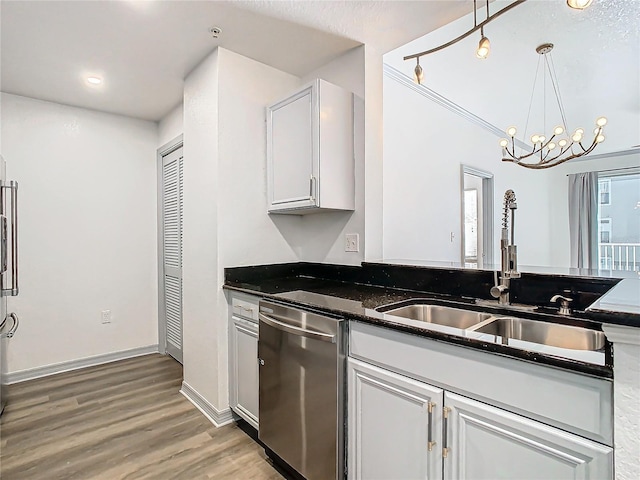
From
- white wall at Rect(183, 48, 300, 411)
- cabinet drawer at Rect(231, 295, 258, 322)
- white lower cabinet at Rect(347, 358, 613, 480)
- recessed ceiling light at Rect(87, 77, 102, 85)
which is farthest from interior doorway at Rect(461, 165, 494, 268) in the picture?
recessed ceiling light at Rect(87, 77, 102, 85)

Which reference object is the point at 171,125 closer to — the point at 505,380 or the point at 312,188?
the point at 312,188

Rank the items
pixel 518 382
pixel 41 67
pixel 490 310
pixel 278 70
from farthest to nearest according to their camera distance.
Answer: pixel 278 70 < pixel 41 67 < pixel 490 310 < pixel 518 382

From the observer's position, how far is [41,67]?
2430 mm

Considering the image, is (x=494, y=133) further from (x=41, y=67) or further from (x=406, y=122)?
(x=41, y=67)

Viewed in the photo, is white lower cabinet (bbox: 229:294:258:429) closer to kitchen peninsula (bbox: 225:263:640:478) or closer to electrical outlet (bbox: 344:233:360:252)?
kitchen peninsula (bbox: 225:263:640:478)

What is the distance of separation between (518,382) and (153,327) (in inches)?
140

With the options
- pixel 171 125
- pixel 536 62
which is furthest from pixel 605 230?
pixel 171 125

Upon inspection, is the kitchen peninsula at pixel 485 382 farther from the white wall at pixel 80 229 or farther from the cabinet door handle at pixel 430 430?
the white wall at pixel 80 229

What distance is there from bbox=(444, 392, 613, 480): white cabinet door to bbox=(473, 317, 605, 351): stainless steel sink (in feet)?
0.94

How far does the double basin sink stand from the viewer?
49.2 inches

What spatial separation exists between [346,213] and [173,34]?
5.07 ft

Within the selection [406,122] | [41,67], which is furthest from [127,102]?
[406,122]

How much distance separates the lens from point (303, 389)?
5.34 ft

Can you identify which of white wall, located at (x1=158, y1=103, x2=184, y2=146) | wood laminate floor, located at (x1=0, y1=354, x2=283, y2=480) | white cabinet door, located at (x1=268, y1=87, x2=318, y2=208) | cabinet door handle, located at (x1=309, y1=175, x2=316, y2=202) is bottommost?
wood laminate floor, located at (x1=0, y1=354, x2=283, y2=480)
